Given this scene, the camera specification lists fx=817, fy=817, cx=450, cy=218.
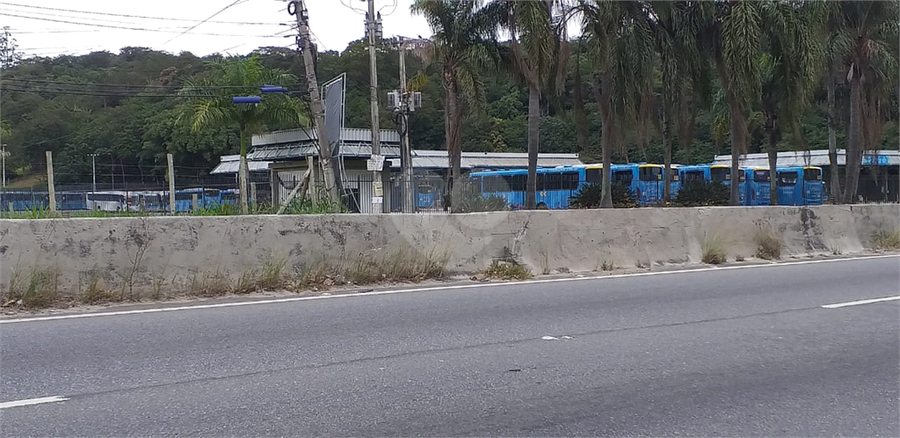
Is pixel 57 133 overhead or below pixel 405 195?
overhead

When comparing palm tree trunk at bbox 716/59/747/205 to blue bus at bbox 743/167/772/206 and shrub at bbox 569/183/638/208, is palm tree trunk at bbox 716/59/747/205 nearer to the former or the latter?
shrub at bbox 569/183/638/208

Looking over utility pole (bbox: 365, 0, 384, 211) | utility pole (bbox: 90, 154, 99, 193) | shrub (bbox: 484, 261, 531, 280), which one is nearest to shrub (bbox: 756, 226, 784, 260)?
shrub (bbox: 484, 261, 531, 280)

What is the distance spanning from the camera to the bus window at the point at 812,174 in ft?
155

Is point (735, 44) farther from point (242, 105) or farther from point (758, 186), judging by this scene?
point (758, 186)

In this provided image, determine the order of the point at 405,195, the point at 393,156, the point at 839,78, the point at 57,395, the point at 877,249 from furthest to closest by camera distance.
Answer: the point at 393,156
the point at 839,78
the point at 405,195
the point at 877,249
the point at 57,395

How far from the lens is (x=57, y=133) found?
44.3 m

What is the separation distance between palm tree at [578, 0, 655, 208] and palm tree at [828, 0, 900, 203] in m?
6.89

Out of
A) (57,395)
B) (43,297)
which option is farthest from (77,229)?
(57,395)

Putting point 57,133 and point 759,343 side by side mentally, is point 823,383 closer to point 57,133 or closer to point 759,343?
point 759,343

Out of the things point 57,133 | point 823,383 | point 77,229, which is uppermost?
point 57,133

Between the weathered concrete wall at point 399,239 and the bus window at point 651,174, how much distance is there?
26923 mm

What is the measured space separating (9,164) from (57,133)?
9.72 feet

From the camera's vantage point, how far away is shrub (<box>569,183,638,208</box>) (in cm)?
3716

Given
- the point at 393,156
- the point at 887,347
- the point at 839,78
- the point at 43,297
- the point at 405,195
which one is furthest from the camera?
the point at 393,156
